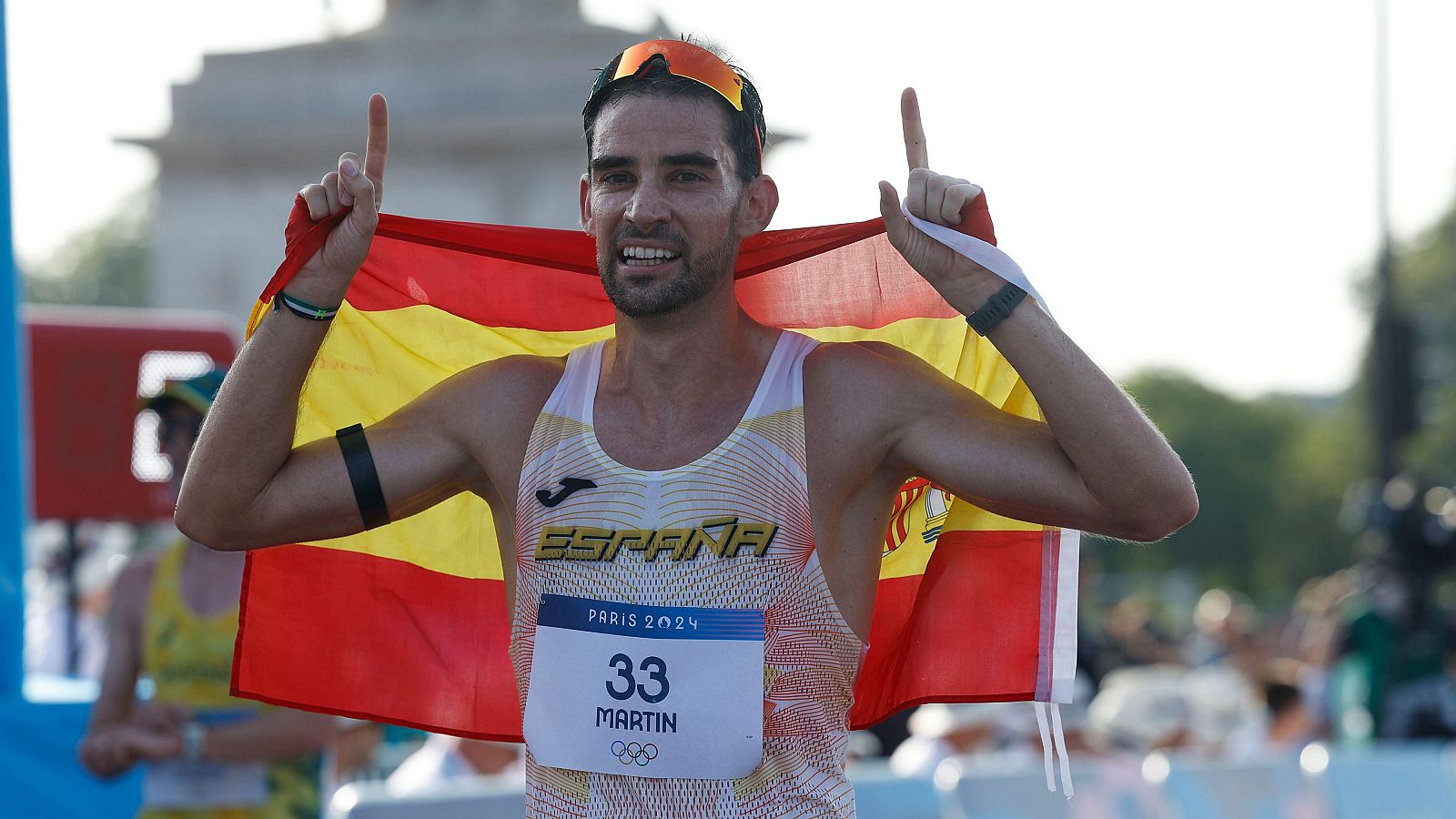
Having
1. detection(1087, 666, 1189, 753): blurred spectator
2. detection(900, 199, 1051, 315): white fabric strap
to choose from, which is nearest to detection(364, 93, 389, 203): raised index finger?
detection(900, 199, 1051, 315): white fabric strap

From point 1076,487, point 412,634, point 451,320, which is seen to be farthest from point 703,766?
point 451,320

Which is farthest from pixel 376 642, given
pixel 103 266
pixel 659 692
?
pixel 103 266

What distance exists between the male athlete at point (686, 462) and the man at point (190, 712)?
5.66 ft

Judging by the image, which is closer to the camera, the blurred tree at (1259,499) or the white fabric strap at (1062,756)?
the white fabric strap at (1062,756)

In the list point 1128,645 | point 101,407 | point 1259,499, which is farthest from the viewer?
point 1259,499

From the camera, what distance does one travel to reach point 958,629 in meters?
3.18

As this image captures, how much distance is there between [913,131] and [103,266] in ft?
260

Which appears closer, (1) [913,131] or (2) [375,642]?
(1) [913,131]

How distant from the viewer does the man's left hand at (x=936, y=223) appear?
263cm

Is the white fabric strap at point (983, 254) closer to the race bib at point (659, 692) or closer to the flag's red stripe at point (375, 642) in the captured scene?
the race bib at point (659, 692)

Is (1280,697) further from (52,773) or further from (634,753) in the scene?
(634,753)

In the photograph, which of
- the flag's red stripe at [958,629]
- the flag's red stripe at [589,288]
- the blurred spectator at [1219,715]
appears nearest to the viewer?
the flag's red stripe at [958,629]

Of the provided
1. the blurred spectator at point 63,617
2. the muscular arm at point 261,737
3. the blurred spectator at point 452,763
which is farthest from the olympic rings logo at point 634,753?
the blurred spectator at point 63,617

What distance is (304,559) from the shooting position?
11.1 ft
